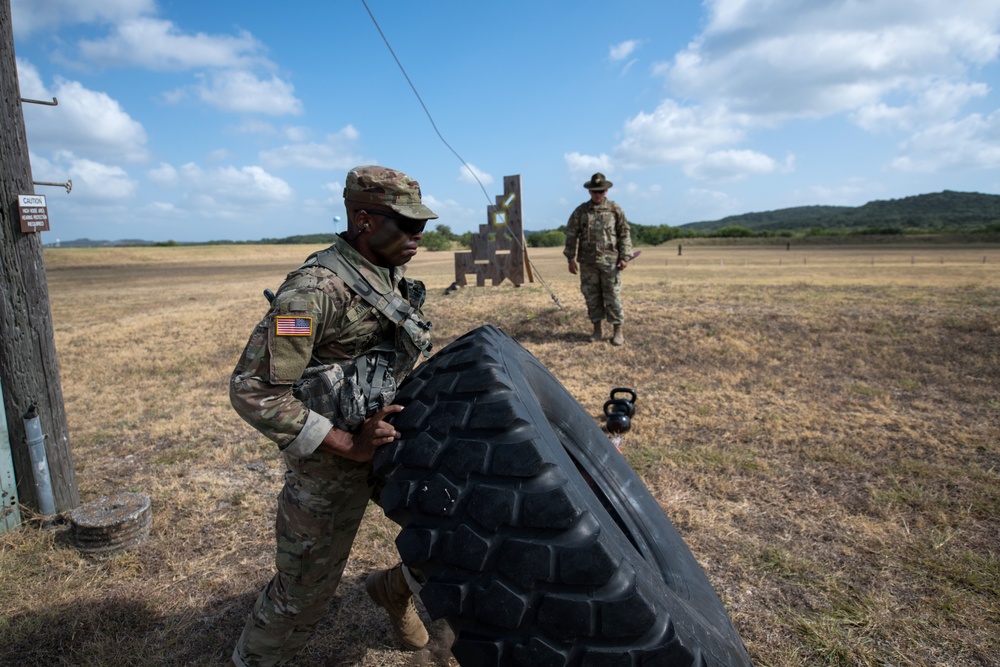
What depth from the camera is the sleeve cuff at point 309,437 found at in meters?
2.04

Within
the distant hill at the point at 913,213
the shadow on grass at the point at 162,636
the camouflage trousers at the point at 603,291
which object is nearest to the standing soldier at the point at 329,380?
the shadow on grass at the point at 162,636

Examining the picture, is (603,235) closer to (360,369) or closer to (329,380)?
(360,369)

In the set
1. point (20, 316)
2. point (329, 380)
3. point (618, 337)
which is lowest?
point (618, 337)

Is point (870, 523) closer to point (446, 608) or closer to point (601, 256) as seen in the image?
point (446, 608)

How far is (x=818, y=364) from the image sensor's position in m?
7.54

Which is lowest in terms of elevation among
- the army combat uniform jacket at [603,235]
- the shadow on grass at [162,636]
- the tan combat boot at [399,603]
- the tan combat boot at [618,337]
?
the shadow on grass at [162,636]

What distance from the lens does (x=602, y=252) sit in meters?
8.96

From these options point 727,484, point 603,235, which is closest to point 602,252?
point 603,235

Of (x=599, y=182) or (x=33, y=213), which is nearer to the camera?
(x=33, y=213)

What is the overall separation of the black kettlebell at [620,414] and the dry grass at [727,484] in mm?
172

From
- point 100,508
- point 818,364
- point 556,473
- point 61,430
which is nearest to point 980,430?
point 818,364

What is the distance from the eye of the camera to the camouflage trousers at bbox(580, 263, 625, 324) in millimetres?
8914

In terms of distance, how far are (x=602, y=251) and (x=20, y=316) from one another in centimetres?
711

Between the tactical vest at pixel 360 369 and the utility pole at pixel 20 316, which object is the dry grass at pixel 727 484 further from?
the tactical vest at pixel 360 369
